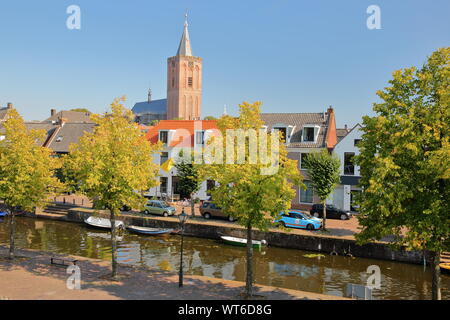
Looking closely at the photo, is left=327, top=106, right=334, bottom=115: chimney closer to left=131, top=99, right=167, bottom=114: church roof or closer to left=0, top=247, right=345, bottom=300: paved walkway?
left=0, top=247, right=345, bottom=300: paved walkway

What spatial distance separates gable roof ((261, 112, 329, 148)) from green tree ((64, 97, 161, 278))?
25.4m

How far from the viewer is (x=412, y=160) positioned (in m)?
14.5

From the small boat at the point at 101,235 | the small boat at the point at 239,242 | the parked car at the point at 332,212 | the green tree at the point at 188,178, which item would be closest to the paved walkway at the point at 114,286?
the small boat at the point at 239,242

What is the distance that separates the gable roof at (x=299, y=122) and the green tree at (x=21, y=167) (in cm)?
2733

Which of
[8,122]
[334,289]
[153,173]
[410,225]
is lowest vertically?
[334,289]

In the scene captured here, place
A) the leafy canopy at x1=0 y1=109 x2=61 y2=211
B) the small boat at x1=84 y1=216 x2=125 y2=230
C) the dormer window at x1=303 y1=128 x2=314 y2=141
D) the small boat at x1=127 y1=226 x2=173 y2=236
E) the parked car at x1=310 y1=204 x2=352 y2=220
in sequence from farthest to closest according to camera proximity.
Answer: the dormer window at x1=303 y1=128 x2=314 y2=141
the parked car at x1=310 y1=204 x2=352 y2=220
the small boat at x1=84 y1=216 x2=125 y2=230
the small boat at x1=127 y1=226 x2=173 y2=236
the leafy canopy at x1=0 y1=109 x2=61 y2=211

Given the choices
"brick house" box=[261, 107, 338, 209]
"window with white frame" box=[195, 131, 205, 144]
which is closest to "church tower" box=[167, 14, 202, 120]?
"window with white frame" box=[195, 131, 205, 144]

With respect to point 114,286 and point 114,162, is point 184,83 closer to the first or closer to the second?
point 114,162

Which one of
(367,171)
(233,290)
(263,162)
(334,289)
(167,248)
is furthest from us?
(167,248)

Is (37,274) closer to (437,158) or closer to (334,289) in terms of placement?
(334,289)

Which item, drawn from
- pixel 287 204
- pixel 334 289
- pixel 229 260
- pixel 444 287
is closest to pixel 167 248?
pixel 229 260

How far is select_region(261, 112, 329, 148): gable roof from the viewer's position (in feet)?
143

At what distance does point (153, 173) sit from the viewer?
2142cm

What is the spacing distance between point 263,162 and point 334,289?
30.8 feet
